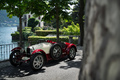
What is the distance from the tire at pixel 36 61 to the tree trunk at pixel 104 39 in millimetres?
5936

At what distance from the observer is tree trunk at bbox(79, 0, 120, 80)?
50 centimetres

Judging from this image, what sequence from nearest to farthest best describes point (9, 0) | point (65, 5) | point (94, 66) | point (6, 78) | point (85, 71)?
point (94, 66) → point (85, 71) → point (6, 78) → point (9, 0) → point (65, 5)

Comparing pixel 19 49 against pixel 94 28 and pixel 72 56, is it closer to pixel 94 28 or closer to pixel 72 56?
pixel 72 56

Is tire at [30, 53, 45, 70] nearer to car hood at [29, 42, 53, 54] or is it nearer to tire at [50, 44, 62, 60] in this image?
car hood at [29, 42, 53, 54]

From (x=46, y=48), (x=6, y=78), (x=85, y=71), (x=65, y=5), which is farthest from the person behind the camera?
(x=65, y=5)

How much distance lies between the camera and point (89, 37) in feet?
2.41

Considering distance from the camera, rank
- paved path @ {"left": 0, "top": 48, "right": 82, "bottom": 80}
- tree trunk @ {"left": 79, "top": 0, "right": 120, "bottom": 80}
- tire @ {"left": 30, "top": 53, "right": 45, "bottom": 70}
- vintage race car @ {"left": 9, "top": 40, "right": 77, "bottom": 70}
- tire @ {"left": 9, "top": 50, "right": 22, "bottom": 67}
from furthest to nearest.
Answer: tire @ {"left": 9, "top": 50, "right": 22, "bottom": 67} → vintage race car @ {"left": 9, "top": 40, "right": 77, "bottom": 70} → tire @ {"left": 30, "top": 53, "right": 45, "bottom": 70} → paved path @ {"left": 0, "top": 48, "right": 82, "bottom": 80} → tree trunk @ {"left": 79, "top": 0, "right": 120, "bottom": 80}

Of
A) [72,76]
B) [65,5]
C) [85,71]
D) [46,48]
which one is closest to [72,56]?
[46,48]

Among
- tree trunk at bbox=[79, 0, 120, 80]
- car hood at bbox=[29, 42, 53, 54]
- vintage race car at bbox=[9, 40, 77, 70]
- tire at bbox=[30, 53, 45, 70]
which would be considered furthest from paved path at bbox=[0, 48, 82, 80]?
tree trunk at bbox=[79, 0, 120, 80]

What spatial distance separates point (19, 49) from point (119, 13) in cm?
765

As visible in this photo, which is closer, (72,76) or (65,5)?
(72,76)

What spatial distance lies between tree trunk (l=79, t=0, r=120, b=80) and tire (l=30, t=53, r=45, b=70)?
5936 millimetres

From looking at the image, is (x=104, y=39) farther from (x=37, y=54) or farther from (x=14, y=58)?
(x=14, y=58)

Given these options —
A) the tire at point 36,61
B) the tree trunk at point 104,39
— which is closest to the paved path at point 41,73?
the tire at point 36,61
